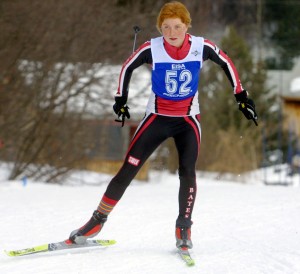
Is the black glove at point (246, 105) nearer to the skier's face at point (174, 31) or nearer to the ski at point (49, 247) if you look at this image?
the skier's face at point (174, 31)

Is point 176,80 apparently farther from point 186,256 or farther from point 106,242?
point 106,242

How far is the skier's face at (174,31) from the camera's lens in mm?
4582

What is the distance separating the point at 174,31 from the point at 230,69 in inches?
18.9

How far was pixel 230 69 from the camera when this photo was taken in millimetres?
4781

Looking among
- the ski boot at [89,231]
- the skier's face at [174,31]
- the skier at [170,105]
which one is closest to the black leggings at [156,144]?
the skier at [170,105]

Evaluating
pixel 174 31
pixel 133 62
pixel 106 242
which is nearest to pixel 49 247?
pixel 106 242

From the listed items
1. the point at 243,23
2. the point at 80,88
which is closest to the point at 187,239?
the point at 80,88

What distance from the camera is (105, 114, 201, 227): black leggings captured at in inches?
185

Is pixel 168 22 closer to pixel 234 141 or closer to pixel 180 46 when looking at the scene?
pixel 180 46

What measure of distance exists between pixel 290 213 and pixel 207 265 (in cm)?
228

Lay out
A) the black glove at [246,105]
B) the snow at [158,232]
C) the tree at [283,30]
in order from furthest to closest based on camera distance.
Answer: the tree at [283,30], the black glove at [246,105], the snow at [158,232]

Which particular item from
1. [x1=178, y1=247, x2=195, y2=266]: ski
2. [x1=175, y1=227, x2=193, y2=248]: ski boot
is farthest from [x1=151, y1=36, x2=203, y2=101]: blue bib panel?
[x1=178, y1=247, x2=195, y2=266]: ski

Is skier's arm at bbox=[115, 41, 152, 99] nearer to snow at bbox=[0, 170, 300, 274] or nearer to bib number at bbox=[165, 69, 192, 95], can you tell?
bib number at bbox=[165, 69, 192, 95]

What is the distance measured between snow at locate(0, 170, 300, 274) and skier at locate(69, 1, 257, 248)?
30 centimetres
